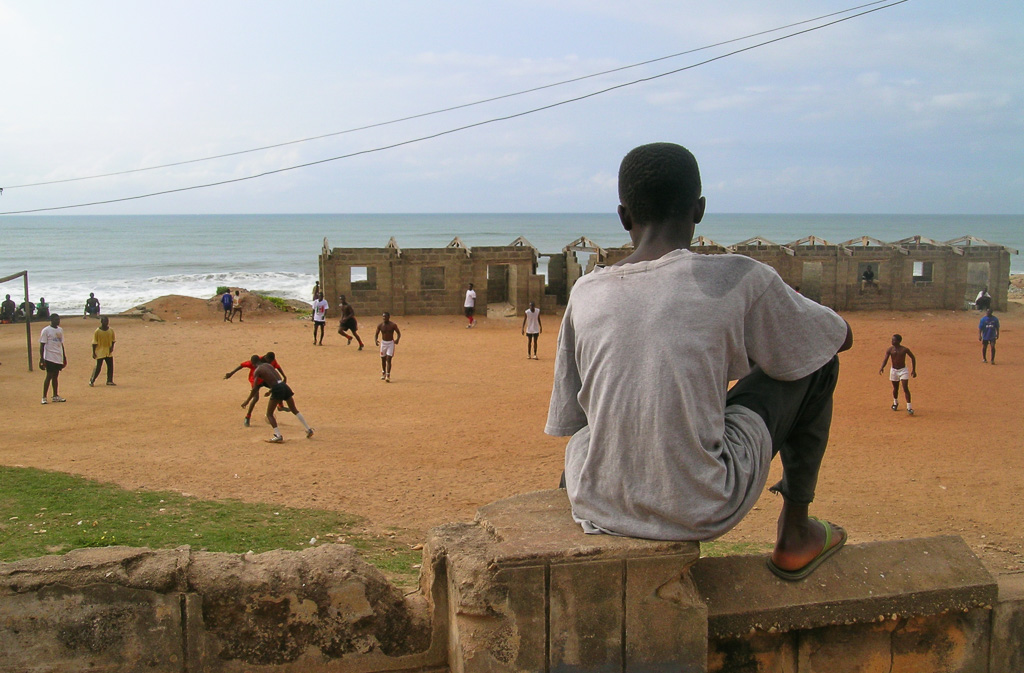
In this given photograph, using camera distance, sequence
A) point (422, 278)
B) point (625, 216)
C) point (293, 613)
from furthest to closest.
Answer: point (422, 278), point (625, 216), point (293, 613)

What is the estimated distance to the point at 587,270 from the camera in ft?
103

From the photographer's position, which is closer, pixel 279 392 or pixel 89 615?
pixel 89 615

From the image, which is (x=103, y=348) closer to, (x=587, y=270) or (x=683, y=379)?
(x=683, y=379)

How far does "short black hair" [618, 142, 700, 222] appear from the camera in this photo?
258 cm

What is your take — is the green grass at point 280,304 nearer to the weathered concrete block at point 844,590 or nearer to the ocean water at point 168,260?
the ocean water at point 168,260

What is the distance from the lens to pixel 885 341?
24516 mm

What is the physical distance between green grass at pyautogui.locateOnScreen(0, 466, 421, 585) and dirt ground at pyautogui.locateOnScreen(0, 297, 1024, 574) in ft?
1.76

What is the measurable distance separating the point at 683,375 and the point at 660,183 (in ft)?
2.08

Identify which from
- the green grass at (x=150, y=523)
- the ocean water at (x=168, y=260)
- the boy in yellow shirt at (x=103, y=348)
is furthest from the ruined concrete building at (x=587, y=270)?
the green grass at (x=150, y=523)

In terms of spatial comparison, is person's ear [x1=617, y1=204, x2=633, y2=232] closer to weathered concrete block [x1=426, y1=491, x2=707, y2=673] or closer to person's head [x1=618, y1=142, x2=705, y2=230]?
person's head [x1=618, y1=142, x2=705, y2=230]

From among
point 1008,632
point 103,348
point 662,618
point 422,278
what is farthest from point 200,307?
point 1008,632

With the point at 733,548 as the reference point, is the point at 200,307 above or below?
above

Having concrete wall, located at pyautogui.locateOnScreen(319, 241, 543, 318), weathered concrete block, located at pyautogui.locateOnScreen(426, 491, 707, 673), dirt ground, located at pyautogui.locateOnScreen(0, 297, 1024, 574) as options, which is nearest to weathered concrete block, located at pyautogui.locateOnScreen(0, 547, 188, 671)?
weathered concrete block, located at pyautogui.locateOnScreen(426, 491, 707, 673)

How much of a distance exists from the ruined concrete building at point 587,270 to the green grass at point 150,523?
19450 mm
